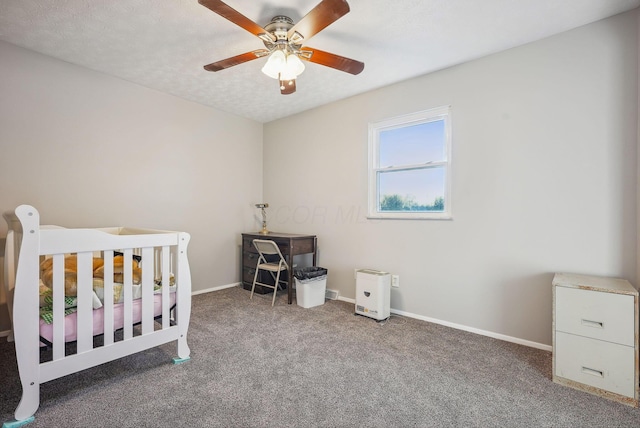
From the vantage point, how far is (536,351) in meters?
2.15

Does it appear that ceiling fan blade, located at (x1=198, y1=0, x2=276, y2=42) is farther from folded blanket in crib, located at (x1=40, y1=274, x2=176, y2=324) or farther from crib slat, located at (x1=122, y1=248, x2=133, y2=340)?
folded blanket in crib, located at (x1=40, y1=274, x2=176, y2=324)

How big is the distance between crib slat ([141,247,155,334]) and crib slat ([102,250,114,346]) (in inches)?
6.6

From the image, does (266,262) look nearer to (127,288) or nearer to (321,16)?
(127,288)

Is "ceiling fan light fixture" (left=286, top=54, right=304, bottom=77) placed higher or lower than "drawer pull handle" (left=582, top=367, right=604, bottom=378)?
higher

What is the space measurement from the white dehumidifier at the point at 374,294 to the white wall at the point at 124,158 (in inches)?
74.2

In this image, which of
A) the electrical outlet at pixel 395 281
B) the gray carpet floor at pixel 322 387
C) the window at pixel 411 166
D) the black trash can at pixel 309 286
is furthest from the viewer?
the black trash can at pixel 309 286

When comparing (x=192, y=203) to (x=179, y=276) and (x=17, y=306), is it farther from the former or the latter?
(x=17, y=306)

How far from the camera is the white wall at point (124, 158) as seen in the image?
7.93ft

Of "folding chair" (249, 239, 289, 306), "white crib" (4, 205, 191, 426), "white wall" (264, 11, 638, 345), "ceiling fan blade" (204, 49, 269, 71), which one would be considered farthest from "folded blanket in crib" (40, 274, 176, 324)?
"white wall" (264, 11, 638, 345)

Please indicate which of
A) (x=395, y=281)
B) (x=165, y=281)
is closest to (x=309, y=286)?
(x=395, y=281)

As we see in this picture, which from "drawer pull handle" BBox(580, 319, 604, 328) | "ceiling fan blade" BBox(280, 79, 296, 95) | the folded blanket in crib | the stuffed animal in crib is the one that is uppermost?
"ceiling fan blade" BBox(280, 79, 296, 95)

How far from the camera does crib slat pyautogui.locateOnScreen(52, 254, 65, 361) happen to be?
4.95 feet

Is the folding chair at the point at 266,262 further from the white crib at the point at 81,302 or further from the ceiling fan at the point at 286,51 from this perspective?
the ceiling fan at the point at 286,51

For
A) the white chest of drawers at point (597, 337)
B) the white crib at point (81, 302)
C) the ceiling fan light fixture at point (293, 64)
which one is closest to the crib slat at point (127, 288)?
the white crib at point (81, 302)
